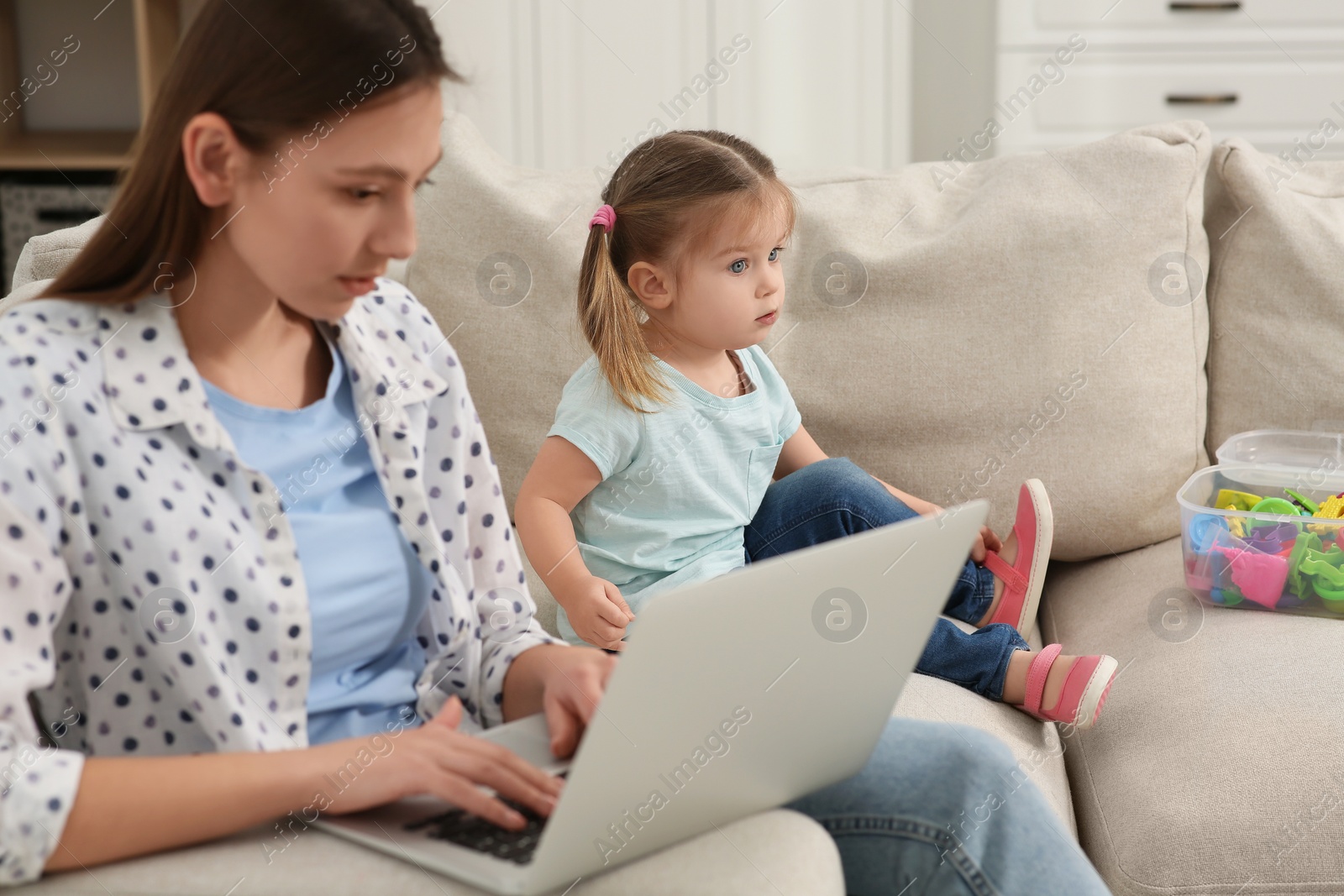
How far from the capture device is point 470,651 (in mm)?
806

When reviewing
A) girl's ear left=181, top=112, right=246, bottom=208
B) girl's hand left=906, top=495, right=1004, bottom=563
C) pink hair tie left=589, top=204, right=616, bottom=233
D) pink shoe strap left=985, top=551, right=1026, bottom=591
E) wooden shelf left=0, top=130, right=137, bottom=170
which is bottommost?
pink shoe strap left=985, top=551, right=1026, bottom=591

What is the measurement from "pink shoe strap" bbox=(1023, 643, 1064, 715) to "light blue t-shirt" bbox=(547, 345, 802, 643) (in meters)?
0.32

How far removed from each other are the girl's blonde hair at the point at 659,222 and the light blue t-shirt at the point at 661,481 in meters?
0.02

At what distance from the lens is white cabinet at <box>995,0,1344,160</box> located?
2.46 metres

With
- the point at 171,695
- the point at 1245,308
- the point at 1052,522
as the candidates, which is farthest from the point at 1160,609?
the point at 171,695

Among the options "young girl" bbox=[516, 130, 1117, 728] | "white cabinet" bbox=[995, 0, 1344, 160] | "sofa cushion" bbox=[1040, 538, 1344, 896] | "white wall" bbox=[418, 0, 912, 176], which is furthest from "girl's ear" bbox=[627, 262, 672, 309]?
"white cabinet" bbox=[995, 0, 1344, 160]

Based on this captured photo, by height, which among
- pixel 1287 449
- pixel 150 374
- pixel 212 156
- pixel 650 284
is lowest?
pixel 1287 449

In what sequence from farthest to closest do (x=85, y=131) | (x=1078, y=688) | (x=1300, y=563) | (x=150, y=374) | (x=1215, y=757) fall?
(x=85, y=131) < (x=1300, y=563) < (x=1078, y=688) < (x=1215, y=757) < (x=150, y=374)

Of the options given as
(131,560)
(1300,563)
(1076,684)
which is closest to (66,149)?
(131,560)

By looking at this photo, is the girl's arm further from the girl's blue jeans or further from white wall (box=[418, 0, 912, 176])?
white wall (box=[418, 0, 912, 176])

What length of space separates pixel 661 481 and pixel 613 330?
0.16m

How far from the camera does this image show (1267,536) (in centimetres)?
123

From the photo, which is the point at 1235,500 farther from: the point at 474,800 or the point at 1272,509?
the point at 474,800

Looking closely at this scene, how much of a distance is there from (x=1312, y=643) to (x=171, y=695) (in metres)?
1.00
